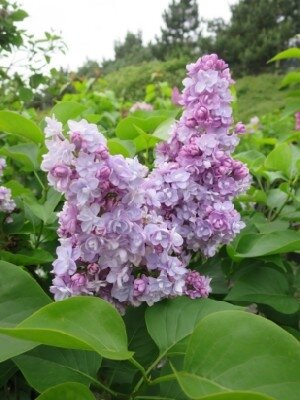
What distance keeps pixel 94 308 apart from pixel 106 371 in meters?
0.31

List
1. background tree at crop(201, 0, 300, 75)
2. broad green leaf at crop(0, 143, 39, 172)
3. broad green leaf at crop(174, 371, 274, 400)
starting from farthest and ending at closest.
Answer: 1. background tree at crop(201, 0, 300, 75)
2. broad green leaf at crop(0, 143, 39, 172)
3. broad green leaf at crop(174, 371, 274, 400)

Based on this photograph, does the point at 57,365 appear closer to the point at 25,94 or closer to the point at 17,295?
the point at 17,295

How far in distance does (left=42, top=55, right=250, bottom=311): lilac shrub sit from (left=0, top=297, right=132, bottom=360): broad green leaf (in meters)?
0.12

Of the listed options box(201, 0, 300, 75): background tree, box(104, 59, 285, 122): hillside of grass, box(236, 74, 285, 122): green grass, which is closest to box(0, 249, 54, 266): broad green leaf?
box(104, 59, 285, 122): hillside of grass

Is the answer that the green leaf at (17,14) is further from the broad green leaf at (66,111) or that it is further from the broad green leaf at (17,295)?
the broad green leaf at (17,295)

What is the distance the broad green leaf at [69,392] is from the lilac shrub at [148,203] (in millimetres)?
169

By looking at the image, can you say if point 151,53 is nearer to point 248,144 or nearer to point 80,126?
Result: point 248,144

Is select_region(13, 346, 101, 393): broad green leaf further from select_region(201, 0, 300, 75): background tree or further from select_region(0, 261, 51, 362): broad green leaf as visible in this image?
select_region(201, 0, 300, 75): background tree

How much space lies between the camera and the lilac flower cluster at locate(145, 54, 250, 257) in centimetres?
92

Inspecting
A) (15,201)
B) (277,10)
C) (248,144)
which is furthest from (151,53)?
(15,201)

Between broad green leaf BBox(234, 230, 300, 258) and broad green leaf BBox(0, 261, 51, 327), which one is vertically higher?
broad green leaf BBox(0, 261, 51, 327)

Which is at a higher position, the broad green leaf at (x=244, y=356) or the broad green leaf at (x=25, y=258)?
the broad green leaf at (x=244, y=356)

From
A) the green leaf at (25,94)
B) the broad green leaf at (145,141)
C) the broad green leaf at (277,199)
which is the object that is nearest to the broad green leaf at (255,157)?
the broad green leaf at (277,199)

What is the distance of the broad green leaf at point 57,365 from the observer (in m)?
0.76
